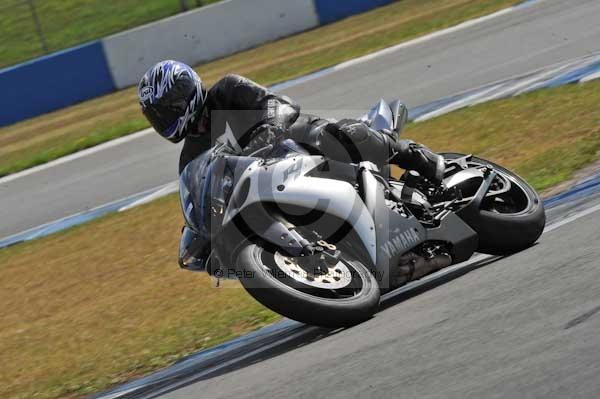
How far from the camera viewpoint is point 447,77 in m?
12.9

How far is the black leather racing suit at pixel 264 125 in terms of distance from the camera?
5375 mm

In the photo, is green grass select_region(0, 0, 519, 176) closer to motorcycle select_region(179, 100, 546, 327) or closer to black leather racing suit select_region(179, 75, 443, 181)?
black leather racing suit select_region(179, 75, 443, 181)

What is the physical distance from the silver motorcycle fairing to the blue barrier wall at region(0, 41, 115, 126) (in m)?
15.2

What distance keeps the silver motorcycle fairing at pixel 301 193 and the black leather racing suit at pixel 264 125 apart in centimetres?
24

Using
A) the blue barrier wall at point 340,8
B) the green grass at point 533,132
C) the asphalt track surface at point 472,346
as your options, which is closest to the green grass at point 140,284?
the green grass at point 533,132

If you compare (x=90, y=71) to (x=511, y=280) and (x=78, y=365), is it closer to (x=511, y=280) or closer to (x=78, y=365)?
(x=78, y=365)

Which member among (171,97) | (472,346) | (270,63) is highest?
(171,97)

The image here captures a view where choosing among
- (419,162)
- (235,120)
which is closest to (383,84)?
(419,162)

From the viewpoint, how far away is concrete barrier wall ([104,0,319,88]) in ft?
64.8

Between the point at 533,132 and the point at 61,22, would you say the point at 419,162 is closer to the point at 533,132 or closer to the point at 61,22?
the point at 533,132

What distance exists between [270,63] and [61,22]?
5.91 meters

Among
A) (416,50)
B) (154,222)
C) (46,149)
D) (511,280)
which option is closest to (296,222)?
(511,280)

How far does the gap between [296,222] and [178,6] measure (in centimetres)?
1640

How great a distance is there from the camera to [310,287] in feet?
15.3
